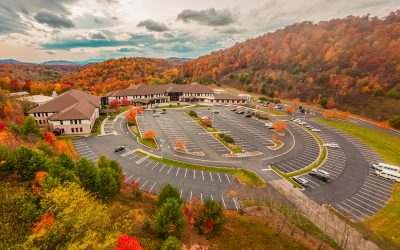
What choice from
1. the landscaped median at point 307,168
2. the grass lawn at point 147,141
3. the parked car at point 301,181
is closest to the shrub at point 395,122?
the landscaped median at point 307,168

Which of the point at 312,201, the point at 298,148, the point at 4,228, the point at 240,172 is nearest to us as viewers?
the point at 4,228

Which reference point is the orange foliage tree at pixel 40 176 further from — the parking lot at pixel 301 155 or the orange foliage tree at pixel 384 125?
the orange foliage tree at pixel 384 125

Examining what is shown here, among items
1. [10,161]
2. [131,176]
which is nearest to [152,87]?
[131,176]

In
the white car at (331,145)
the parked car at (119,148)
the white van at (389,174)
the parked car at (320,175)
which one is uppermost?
the white car at (331,145)

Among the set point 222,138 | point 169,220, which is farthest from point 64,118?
point 169,220

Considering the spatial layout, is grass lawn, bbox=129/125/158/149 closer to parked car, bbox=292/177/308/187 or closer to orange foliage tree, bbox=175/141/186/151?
orange foliage tree, bbox=175/141/186/151

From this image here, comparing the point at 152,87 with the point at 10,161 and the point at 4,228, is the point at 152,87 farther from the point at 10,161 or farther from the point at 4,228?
the point at 4,228
